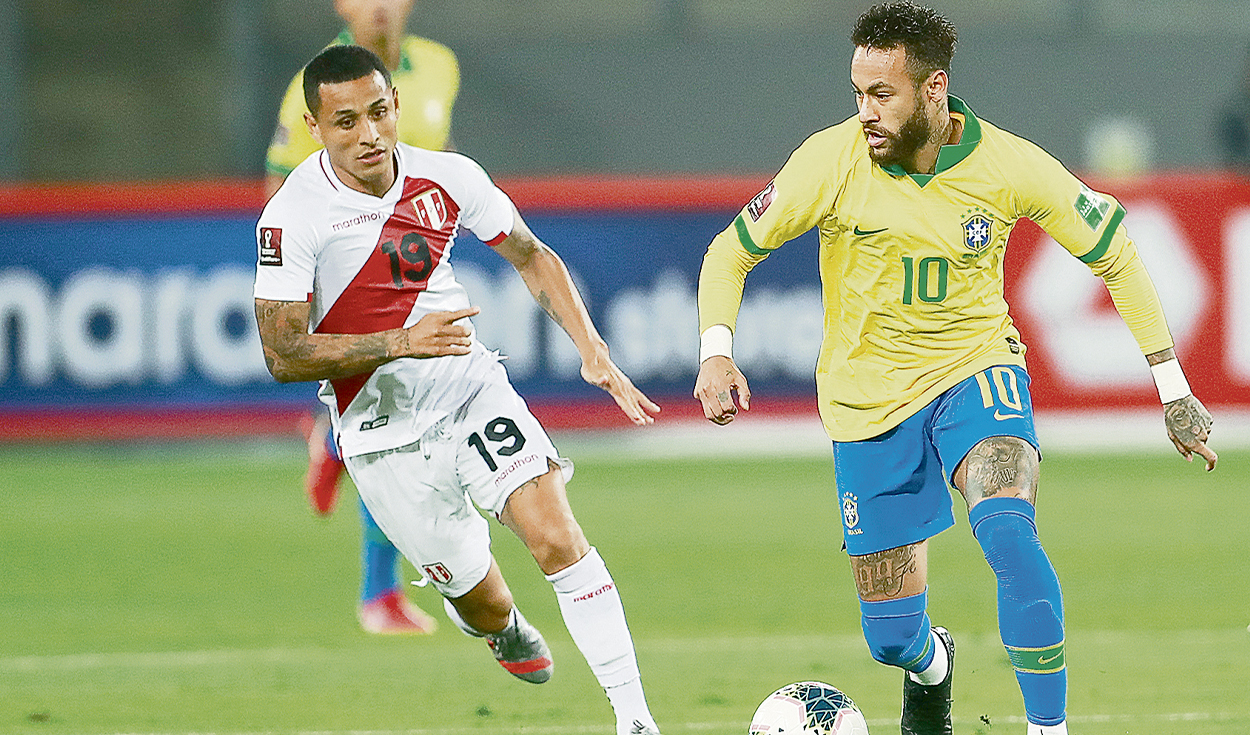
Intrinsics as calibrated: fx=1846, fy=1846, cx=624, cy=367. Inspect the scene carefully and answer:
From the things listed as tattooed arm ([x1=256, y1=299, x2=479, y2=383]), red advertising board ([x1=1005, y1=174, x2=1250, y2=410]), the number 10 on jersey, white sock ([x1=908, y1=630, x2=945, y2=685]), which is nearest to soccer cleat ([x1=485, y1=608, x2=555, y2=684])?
tattooed arm ([x1=256, y1=299, x2=479, y2=383])

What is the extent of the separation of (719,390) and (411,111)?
11.2 ft

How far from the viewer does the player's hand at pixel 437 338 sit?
507 centimetres

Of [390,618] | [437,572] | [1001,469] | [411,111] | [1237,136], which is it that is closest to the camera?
A: [1001,469]

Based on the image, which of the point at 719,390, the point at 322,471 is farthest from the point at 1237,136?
the point at 719,390

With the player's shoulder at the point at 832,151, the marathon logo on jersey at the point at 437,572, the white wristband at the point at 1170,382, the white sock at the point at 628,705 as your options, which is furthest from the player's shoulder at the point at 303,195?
the white wristband at the point at 1170,382

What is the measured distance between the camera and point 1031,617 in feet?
15.3

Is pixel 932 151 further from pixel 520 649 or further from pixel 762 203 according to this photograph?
pixel 520 649

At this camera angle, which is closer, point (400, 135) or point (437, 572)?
point (437, 572)

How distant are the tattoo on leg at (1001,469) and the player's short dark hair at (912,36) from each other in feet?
3.34

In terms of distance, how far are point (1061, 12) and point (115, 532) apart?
36.1ft

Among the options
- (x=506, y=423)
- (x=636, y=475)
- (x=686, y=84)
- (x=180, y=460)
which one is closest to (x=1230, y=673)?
(x=506, y=423)

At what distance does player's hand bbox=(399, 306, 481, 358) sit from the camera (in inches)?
200

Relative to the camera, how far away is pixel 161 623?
8.13 metres

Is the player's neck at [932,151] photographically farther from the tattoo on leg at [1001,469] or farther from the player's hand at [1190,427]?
the player's hand at [1190,427]
